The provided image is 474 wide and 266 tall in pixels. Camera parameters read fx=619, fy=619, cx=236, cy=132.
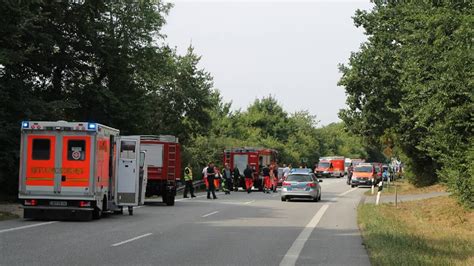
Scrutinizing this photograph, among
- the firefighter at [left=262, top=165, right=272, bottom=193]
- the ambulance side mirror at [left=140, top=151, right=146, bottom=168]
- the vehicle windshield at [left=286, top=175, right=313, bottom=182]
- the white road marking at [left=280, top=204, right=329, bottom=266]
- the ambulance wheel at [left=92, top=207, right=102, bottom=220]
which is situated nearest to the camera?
the white road marking at [left=280, top=204, right=329, bottom=266]

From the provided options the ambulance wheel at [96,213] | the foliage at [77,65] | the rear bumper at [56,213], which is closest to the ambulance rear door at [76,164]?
the rear bumper at [56,213]

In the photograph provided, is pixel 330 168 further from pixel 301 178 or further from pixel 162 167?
pixel 162 167

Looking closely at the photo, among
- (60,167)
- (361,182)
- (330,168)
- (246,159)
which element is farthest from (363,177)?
(60,167)

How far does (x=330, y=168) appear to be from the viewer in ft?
272

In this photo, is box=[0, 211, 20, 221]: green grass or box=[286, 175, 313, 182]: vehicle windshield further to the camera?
box=[286, 175, 313, 182]: vehicle windshield

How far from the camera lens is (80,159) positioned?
1731 centimetres

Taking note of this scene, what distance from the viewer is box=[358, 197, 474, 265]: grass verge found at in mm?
11148

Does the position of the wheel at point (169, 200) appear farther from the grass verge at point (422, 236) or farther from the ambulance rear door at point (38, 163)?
the ambulance rear door at point (38, 163)

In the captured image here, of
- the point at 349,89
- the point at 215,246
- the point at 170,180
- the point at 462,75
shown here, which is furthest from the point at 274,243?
the point at 349,89

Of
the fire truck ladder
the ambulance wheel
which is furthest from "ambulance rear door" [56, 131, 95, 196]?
the fire truck ladder

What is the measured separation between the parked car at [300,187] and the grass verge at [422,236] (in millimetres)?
4514

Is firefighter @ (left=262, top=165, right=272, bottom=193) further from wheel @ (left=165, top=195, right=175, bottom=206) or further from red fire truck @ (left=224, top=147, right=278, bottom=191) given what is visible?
wheel @ (left=165, top=195, right=175, bottom=206)

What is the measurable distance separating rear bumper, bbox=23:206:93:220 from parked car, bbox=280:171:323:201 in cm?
1389

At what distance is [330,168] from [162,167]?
192ft
